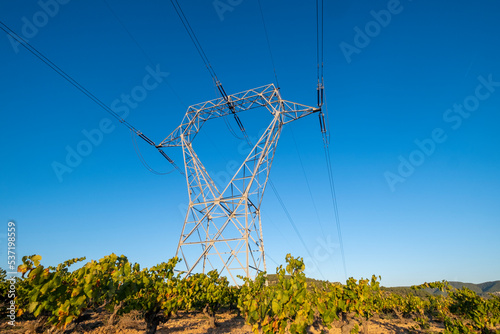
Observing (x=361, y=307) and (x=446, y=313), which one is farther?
(x=446, y=313)

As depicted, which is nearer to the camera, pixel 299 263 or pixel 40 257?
pixel 40 257

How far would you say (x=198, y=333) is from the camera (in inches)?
552

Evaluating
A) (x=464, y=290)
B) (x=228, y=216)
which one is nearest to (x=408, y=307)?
(x=464, y=290)

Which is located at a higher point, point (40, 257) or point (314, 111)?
point (314, 111)

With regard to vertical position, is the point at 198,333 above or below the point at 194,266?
below

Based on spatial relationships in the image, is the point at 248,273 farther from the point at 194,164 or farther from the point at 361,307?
the point at 194,164

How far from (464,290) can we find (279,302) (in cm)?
1699

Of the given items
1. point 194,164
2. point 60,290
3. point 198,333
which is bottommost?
point 198,333

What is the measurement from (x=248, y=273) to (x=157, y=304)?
5.95 metres

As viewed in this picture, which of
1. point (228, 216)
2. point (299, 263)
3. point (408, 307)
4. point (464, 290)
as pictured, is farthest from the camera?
point (408, 307)

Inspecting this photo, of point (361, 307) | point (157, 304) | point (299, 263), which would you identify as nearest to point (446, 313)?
point (361, 307)

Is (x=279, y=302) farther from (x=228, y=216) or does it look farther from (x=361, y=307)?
(x=228, y=216)

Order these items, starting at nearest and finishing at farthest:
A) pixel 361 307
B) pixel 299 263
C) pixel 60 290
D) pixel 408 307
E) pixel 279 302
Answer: pixel 60 290 < pixel 279 302 < pixel 299 263 < pixel 361 307 < pixel 408 307

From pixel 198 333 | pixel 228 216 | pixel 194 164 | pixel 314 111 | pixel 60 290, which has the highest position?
pixel 314 111
